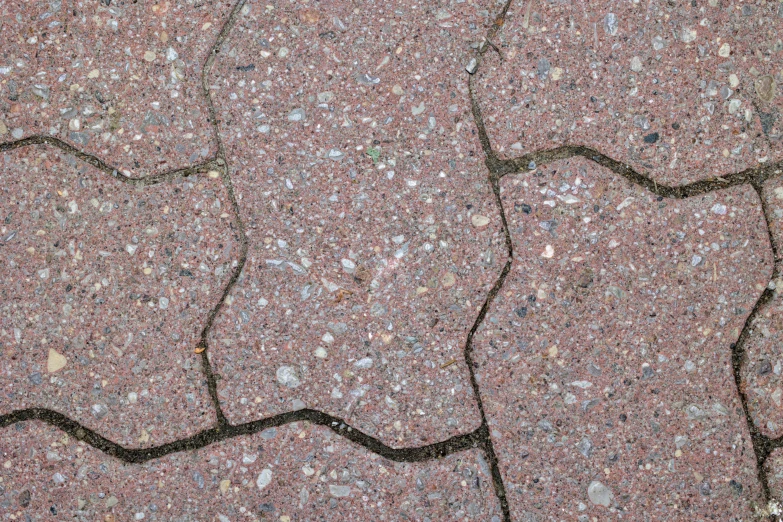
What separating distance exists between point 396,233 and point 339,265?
190 millimetres

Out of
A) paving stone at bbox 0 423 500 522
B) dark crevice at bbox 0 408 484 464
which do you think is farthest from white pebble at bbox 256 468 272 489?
dark crevice at bbox 0 408 484 464

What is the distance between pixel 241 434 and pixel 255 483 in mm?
147

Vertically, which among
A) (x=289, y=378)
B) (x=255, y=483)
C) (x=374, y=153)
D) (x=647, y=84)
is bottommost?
(x=255, y=483)

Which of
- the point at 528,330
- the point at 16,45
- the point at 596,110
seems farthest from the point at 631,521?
the point at 16,45

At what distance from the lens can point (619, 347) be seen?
1.75 metres

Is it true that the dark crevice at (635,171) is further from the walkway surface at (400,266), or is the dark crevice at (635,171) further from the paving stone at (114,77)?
the paving stone at (114,77)

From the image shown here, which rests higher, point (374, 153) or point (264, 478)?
point (374, 153)

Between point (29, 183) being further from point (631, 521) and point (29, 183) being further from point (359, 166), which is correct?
point (631, 521)

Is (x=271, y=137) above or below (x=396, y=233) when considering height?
above

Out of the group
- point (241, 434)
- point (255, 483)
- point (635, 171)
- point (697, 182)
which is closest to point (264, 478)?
point (255, 483)

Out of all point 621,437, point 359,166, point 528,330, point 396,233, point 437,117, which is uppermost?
point 437,117

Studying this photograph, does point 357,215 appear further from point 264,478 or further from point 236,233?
point 264,478

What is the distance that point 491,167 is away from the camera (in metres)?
1.76

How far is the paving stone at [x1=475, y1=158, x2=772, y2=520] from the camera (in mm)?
1742
